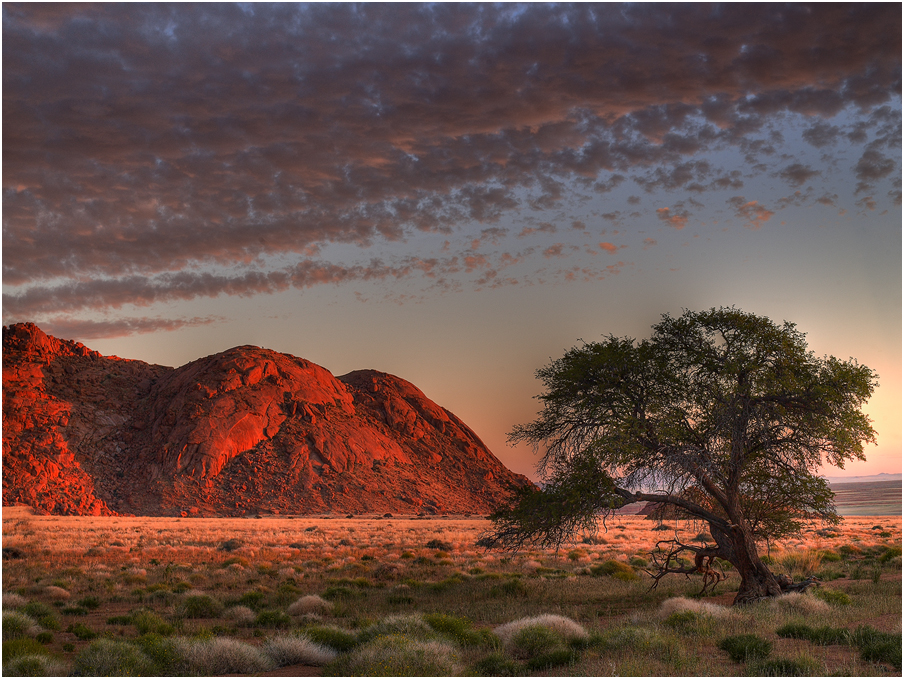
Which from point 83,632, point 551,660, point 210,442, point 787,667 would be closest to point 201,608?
point 83,632

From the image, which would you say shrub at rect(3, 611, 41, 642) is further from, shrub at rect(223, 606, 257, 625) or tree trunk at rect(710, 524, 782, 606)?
tree trunk at rect(710, 524, 782, 606)

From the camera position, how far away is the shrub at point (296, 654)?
10.7 meters

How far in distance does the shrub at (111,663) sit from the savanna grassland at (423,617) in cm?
3

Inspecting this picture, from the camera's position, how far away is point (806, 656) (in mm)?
9438

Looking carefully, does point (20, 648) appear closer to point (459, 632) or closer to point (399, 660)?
point (399, 660)

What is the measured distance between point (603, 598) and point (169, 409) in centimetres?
11473

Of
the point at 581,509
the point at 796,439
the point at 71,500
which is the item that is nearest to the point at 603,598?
the point at 581,509

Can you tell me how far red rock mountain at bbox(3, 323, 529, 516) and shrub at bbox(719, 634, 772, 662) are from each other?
94.1 metres

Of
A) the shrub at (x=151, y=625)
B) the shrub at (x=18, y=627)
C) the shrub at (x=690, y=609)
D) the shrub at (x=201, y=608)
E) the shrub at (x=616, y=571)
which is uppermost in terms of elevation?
the shrub at (x=690, y=609)

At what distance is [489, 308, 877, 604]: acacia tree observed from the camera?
15289 millimetres

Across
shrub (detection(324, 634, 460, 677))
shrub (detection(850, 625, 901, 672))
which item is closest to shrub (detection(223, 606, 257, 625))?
shrub (detection(324, 634, 460, 677))

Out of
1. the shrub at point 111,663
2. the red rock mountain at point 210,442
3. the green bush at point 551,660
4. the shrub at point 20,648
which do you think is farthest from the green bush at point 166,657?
the red rock mountain at point 210,442

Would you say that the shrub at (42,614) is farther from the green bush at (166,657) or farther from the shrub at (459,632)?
the shrub at (459,632)

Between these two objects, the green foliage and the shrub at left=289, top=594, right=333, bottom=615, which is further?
the shrub at left=289, top=594, right=333, bottom=615
